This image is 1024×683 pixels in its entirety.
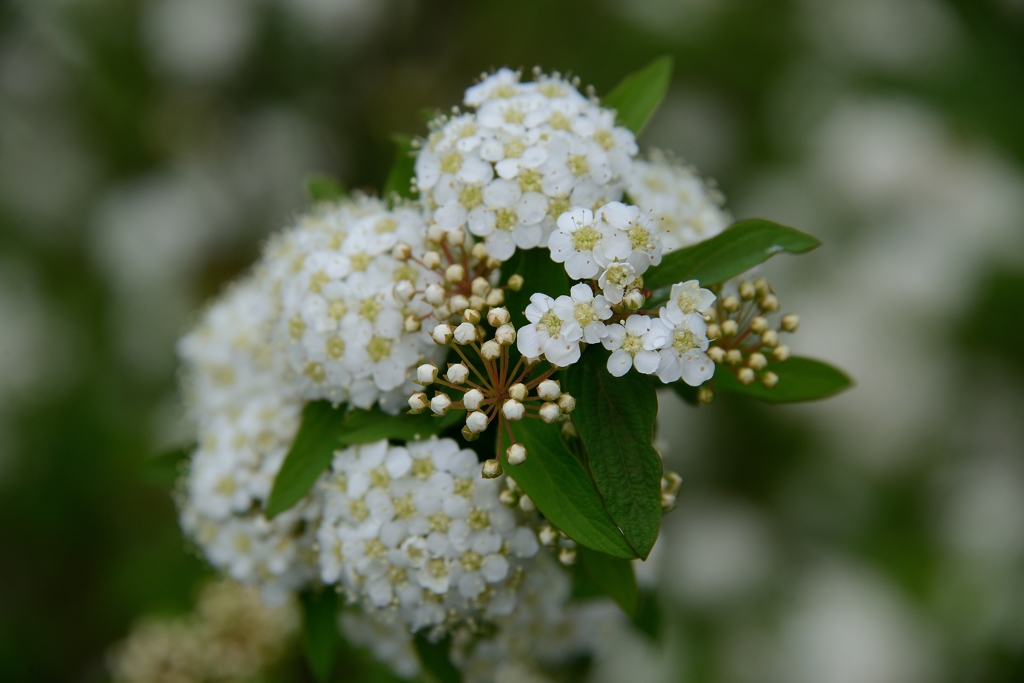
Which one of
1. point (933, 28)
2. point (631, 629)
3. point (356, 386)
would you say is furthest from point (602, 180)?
point (933, 28)

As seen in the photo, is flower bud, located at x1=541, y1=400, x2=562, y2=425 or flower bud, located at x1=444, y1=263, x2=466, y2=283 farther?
flower bud, located at x1=444, y1=263, x2=466, y2=283

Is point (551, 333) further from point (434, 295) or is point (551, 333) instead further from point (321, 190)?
point (321, 190)

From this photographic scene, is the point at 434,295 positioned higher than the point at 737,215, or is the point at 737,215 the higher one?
the point at 737,215

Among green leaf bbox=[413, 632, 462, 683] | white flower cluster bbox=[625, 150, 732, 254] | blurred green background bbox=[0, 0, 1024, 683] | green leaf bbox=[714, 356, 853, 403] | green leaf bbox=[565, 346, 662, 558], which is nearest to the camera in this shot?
green leaf bbox=[565, 346, 662, 558]

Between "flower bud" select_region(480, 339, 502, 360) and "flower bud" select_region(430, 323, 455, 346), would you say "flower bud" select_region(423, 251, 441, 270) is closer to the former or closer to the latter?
"flower bud" select_region(430, 323, 455, 346)

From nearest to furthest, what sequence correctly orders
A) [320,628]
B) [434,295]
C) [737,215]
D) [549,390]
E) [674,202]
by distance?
[549,390] < [434,295] < [674,202] < [320,628] < [737,215]

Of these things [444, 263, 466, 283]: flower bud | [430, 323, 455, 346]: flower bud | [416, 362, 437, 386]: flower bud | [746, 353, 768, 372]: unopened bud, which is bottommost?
[416, 362, 437, 386]: flower bud

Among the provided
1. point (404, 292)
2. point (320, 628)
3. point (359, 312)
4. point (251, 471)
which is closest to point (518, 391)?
point (404, 292)

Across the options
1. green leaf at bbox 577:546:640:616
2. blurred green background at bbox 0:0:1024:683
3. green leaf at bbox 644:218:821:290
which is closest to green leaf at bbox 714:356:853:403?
green leaf at bbox 644:218:821:290

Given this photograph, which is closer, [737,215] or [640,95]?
[640,95]
